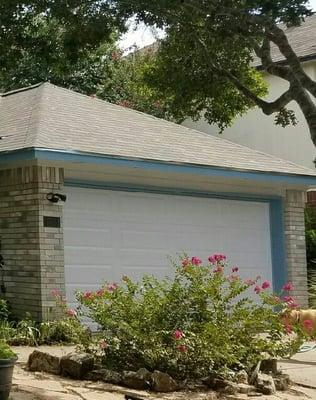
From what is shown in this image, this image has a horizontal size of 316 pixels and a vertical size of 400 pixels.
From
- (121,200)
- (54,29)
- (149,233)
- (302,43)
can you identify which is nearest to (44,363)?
(54,29)

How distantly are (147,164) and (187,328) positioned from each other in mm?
4597

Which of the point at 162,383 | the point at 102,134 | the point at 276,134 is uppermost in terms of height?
the point at 276,134

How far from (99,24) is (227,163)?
499 centimetres

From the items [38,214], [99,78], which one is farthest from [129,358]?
[99,78]

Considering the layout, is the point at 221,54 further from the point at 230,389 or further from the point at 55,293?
the point at 230,389

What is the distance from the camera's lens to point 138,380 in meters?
7.71

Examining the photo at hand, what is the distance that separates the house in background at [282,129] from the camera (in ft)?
68.4

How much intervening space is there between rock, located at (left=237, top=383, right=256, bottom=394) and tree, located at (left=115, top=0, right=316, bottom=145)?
343 cm

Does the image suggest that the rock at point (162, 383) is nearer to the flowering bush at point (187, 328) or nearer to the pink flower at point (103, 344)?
the flowering bush at point (187, 328)

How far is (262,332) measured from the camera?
8.48 metres

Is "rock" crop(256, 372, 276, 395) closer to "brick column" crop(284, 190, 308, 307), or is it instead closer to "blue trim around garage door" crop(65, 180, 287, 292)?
"blue trim around garage door" crop(65, 180, 287, 292)

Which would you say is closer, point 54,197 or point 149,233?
point 54,197

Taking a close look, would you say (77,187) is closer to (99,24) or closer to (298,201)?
(99,24)

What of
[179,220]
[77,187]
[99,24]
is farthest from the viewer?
[179,220]
